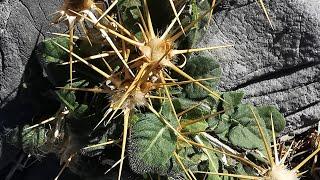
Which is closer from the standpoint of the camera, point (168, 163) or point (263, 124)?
point (168, 163)

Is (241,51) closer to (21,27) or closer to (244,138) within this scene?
(244,138)

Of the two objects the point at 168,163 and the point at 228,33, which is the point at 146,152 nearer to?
the point at 168,163

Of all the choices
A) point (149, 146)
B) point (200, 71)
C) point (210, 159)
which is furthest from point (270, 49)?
point (149, 146)

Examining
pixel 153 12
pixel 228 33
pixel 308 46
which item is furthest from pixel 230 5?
pixel 153 12

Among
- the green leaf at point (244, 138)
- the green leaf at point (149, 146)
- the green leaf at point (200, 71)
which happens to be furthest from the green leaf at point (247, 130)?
the green leaf at point (149, 146)

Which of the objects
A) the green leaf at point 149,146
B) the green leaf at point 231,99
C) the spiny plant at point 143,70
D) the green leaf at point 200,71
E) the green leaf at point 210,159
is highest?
the spiny plant at point 143,70

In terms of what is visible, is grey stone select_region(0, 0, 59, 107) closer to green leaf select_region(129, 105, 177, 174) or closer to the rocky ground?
the rocky ground

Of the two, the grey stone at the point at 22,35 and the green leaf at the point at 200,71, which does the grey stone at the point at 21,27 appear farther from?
the green leaf at the point at 200,71

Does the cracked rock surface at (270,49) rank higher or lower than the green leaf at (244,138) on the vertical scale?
higher
